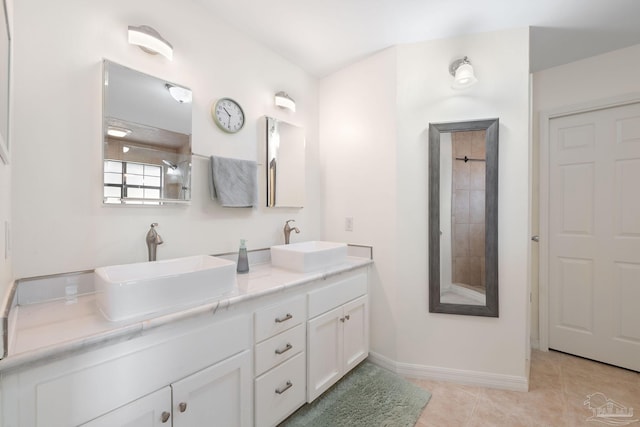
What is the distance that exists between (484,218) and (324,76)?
1794mm

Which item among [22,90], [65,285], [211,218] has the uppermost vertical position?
[22,90]

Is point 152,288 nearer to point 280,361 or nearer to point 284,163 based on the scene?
point 280,361

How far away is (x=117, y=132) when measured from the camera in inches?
53.6

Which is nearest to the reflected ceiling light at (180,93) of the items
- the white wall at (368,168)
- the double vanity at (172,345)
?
the double vanity at (172,345)

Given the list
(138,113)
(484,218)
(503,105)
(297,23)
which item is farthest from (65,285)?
(503,105)

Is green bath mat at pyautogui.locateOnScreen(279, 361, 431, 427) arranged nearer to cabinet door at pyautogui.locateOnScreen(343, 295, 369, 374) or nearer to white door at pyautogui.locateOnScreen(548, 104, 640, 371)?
cabinet door at pyautogui.locateOnScreen(343, 295, 369, 374)

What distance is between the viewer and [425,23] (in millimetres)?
1828

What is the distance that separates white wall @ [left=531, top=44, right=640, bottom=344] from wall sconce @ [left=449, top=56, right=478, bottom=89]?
1.04 m

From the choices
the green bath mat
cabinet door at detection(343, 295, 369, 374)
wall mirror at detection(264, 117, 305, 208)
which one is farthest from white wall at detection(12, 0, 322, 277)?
the green bath mat

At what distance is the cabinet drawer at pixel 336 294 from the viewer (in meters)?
1.66

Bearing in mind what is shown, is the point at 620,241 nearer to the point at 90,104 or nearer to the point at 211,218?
the point at 211,218

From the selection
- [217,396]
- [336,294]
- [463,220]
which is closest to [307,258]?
[336,294]

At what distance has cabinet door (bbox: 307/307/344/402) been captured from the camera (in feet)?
5.34

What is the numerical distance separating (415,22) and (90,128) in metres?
1.99
